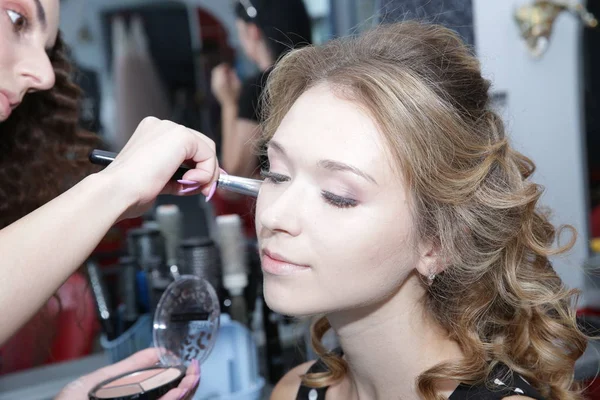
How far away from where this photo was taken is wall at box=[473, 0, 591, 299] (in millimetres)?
1635

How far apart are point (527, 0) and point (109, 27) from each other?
1.06 meters

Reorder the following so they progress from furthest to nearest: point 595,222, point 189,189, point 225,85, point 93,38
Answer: point 595,222
point 225,85
point 93,38
point 189,189

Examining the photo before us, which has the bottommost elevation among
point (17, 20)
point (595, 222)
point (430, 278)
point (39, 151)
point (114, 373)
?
point (595, 222)

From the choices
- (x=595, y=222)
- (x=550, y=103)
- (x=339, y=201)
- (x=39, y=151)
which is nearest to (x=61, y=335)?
(x=39, y=151)

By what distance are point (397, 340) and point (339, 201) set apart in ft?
0.80

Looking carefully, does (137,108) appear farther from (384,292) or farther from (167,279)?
(384,292)

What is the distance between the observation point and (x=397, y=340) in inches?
35.7

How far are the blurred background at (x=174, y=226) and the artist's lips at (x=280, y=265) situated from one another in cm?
42

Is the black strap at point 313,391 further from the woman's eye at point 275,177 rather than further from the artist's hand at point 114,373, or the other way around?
the woman's eye at point 275,177

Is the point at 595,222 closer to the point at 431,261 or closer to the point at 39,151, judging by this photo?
the point at 431,261

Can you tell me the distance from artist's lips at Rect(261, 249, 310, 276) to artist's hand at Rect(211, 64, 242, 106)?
715 mm

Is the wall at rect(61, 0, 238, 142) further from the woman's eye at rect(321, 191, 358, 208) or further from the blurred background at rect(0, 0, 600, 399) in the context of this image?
the woman's eye at rect(321, 191, 358, 208)

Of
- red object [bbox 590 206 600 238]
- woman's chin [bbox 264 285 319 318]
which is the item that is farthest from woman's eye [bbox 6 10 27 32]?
red object [bbox 590 206 600 238]

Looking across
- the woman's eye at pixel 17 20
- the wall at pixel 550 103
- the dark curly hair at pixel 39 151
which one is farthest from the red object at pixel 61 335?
the wall at pixel 550 103
